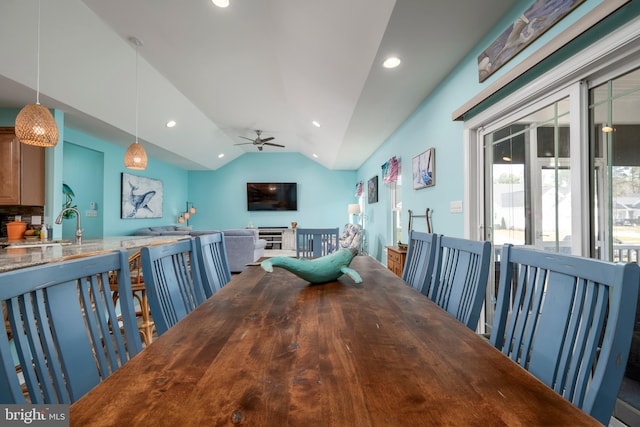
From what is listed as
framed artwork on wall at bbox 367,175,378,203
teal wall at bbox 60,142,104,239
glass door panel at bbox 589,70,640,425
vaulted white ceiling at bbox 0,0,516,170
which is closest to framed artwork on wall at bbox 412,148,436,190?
vaulted white ceiling at bbox 0,0,516,170

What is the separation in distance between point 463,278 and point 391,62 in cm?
185

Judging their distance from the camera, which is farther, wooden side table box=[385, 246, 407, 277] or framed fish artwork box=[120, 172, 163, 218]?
framed fish artwork box=[120, 172, 163, 218]

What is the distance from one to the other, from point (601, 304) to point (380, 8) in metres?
1.92

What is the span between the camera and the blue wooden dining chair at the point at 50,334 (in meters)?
0.59

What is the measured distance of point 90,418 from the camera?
479mm

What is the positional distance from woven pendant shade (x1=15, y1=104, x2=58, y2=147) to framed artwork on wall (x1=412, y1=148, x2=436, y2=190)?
10.7 ft

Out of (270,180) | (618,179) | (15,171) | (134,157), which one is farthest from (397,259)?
(270,180)

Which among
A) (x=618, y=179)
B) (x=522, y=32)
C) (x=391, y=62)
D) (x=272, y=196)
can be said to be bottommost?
(x=618, y=179)

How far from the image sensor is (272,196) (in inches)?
341

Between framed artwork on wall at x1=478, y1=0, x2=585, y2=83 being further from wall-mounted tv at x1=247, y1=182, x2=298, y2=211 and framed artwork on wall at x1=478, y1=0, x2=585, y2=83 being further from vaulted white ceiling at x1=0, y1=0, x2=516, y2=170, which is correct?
wall-mounted tv at x1=247, y1=182, x2=298, y2=211

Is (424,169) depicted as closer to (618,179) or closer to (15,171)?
(618,179)

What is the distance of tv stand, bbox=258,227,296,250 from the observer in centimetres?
826

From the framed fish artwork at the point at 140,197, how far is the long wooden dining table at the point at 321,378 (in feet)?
18.5

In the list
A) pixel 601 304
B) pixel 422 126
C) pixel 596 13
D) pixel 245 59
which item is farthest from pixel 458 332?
pixel 245 59
